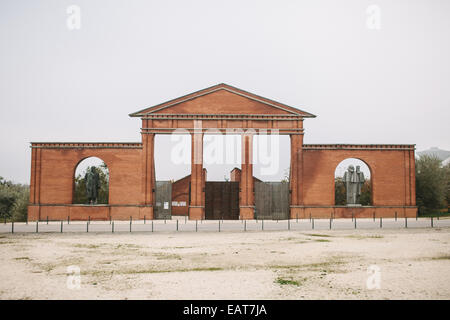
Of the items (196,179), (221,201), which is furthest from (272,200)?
(196,179)

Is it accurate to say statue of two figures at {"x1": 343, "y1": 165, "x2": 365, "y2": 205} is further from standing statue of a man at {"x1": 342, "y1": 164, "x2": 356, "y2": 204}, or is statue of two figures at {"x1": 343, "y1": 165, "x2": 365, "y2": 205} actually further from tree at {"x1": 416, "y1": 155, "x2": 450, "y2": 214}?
tree at {"x1": 416, "y1": 155, "x2": 450, "y2": 214}

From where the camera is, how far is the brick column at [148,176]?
3238 cm

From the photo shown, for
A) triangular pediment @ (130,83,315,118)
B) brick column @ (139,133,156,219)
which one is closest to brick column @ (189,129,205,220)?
triangular pediment @ (130,83,315,118)

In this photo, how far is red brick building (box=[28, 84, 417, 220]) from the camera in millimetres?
32219

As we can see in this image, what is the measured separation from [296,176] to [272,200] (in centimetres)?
272

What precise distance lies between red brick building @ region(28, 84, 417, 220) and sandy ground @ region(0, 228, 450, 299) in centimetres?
1128

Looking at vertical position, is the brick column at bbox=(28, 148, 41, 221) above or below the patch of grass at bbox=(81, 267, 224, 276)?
above

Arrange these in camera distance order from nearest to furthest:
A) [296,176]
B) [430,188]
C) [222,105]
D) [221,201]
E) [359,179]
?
[296,176] → [222,105] → [359,179] → [221,201] → [430,188]

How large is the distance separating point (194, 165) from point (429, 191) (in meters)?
25.3

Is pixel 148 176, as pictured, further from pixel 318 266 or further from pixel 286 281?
pixel 286 281

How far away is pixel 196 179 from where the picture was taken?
33.2 meters

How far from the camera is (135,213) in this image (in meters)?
32.3

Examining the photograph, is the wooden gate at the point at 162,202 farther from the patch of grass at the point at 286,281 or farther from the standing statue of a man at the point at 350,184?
the patch of grass at the point at 286,281

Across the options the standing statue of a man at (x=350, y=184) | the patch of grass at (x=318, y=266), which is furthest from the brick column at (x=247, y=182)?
the patch of grass at (x=318, y=266)
